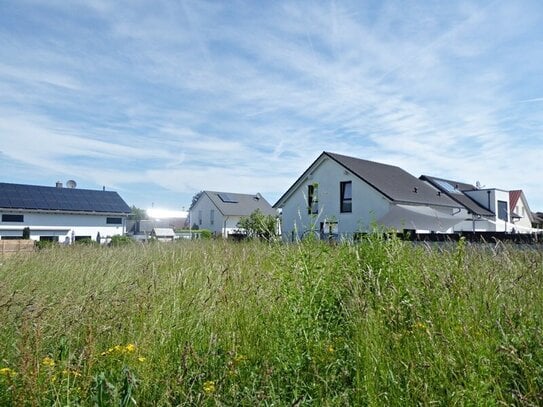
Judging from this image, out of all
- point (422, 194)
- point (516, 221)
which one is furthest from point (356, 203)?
point (516, 221)

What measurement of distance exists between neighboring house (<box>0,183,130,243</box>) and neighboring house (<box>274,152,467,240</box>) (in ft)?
59.2

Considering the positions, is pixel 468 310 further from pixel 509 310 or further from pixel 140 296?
pixel 140 296

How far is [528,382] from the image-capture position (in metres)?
2.06

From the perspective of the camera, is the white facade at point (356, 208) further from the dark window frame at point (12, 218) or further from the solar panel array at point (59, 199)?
the dark window frame at point (12, 218)

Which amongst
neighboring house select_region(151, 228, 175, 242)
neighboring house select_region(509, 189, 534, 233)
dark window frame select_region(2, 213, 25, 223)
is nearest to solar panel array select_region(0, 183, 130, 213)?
dark window frame select_region(2, 213, 25, 223)

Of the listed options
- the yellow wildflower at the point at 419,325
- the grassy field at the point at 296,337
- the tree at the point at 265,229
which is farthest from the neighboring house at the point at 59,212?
the yellow wildflower at the point at 419,325

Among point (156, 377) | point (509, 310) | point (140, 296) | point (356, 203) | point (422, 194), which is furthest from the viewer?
point (422, 194)

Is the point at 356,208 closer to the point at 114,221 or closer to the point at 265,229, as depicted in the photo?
the point at 265,229

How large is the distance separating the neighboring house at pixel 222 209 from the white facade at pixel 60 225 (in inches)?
510

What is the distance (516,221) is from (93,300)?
4447 cm

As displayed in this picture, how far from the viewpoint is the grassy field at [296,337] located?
2.13 m

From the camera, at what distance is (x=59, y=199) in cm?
3491

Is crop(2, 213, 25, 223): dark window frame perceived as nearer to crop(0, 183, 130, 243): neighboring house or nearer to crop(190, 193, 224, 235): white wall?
crop(0, 183, 130, 243): neighboring house

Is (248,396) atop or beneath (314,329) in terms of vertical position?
beneath
